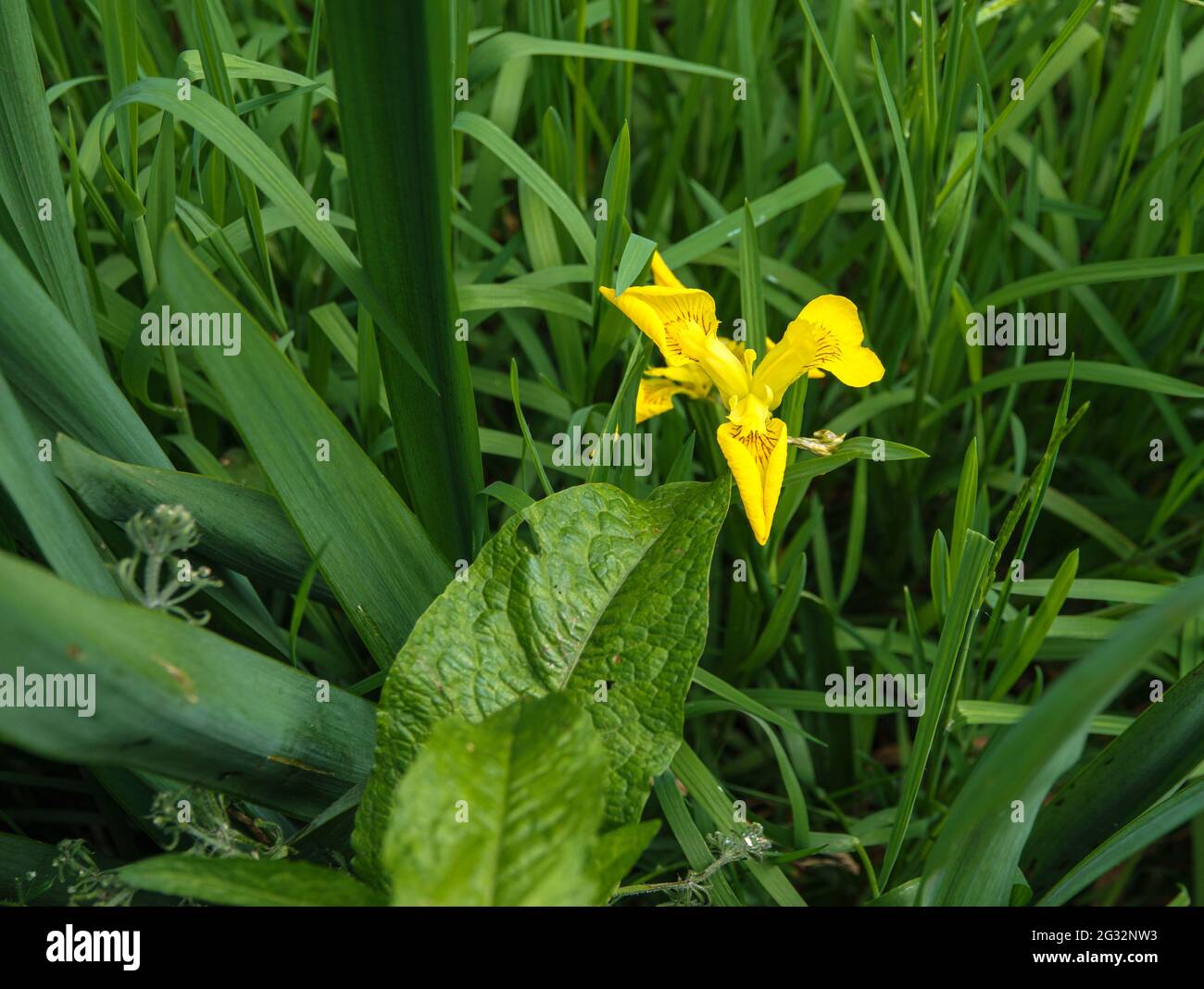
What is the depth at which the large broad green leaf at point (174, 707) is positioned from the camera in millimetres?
535

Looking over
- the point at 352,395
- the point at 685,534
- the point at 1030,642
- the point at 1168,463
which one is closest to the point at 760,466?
the point at 685,534

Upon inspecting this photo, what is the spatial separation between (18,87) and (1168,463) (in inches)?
58.5

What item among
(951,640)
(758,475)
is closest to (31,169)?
(758,475)

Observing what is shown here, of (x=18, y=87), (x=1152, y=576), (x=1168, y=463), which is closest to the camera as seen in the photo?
(x=18, y=87)

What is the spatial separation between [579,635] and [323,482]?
0.24m

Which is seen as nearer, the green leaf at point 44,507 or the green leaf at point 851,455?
the green leaf at point 44,507

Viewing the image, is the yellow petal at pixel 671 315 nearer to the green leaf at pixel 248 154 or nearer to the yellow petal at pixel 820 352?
the yellow petal at pixel 820 352

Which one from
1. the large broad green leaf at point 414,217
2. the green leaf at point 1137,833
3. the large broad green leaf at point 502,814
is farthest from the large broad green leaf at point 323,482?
the green leaf at point 1137,833

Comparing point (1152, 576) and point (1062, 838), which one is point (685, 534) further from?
point (1152, 576)

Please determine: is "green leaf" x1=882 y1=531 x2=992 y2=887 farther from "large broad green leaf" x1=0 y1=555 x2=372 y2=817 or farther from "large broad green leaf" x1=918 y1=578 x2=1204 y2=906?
"large broad green leaf" x1=0 y1=555 x2=372 y2=817

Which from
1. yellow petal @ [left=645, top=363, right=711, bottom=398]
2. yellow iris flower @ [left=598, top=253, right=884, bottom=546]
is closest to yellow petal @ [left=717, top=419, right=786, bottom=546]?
yellow iris flower @ [left=598, top=253, right=884, bottom=546]

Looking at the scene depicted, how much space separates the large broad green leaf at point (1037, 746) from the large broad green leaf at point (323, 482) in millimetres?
474

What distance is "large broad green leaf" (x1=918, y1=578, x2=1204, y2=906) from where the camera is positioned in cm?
51

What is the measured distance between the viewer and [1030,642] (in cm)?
96
